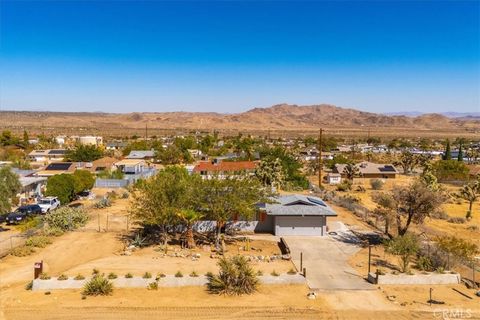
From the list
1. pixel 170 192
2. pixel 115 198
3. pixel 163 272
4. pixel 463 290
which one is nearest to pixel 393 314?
pixel 463 290

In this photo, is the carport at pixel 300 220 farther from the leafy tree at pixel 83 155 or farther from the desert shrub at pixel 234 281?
the leafy tree at pixel 83 155

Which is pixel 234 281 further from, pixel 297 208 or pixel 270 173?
pixel 270 173

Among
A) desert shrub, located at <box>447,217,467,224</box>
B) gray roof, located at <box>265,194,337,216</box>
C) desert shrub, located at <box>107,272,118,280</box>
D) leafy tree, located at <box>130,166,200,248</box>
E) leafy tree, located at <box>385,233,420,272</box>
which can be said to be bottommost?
desert shrub, located at <box>447,217,467,224</box>

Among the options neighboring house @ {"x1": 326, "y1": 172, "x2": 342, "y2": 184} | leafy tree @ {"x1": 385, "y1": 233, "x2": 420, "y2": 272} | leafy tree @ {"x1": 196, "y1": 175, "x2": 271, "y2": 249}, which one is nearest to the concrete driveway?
leafy tree @ {"x1": 385, "y1": 233, "x2": 420, "y2": 272}

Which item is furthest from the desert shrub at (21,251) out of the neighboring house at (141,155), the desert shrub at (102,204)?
the neighboring house at (141,155)

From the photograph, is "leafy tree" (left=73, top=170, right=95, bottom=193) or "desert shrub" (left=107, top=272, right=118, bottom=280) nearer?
"desert shrub" (left=107, top=272, right=118, bottom=280)

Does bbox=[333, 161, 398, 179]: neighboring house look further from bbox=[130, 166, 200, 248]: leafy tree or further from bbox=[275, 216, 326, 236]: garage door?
bbox=[130, 166, 200, 248]: leafy tree
